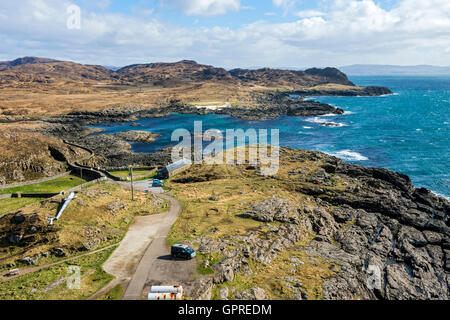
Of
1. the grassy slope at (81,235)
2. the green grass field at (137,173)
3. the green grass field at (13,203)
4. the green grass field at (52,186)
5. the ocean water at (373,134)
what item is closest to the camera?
the grassy slope at (81,235)

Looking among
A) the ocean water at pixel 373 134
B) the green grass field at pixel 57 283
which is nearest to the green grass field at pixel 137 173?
the ocean water at pixel 373 134

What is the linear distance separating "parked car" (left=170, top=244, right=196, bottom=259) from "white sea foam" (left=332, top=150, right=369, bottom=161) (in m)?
70.2

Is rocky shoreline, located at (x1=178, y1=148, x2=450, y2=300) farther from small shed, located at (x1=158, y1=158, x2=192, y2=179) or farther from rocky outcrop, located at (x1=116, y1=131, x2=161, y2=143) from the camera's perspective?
rocky outcrop, located at (x1=116, y1=131, x2=161, y2=143)

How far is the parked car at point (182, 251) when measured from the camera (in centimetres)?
3006

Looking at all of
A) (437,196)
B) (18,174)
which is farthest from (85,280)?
(437,196)

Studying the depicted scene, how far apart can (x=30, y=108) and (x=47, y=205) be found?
154003 millimetres

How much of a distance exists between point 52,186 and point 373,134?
368 feet

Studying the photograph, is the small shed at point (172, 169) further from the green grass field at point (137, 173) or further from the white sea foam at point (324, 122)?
the white sea foam at point (324, 122)

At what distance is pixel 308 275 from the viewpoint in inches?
1184

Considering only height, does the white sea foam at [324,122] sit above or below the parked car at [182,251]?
above

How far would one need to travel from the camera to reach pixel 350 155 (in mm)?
91812

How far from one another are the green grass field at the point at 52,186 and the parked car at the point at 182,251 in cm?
3754

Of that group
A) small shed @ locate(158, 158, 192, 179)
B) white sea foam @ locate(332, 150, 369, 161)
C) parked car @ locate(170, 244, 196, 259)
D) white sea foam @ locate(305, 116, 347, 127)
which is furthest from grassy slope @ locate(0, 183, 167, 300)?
white sea foam @ locate(305, 116, 347, 127)

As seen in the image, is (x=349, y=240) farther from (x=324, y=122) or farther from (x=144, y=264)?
(x=324, y=122)
